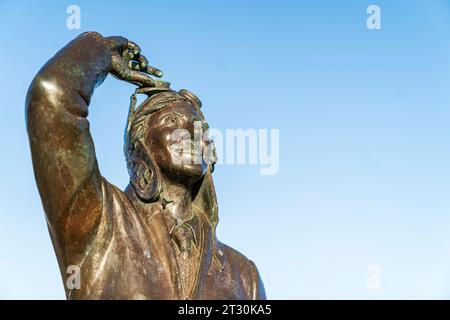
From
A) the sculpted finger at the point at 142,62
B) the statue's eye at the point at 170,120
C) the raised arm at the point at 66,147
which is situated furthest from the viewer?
the sculpted finger at the point at 142,62

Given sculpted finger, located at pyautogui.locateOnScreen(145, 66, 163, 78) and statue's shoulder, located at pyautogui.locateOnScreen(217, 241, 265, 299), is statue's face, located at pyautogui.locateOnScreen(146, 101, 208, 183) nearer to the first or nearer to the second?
sculpted finger, located at pyautogui.locateOnScreen(145, 66, 163, 78)

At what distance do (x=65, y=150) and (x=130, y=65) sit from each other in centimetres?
116

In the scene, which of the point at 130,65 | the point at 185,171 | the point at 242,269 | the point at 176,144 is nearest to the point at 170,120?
the point at 176,144

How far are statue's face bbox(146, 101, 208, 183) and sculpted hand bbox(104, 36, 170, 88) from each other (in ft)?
0.95

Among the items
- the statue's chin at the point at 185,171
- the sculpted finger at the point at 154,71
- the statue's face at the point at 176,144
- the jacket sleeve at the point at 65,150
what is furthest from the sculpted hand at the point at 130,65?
the statue's chin at the point at 185,171

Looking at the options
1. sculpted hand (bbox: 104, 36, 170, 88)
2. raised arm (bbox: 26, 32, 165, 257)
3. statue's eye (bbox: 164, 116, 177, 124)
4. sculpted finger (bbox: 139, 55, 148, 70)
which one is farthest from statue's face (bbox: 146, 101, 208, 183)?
raised arm (bbox: 26, 32, 165, 257)

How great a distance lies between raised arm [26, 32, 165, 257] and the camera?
692 centimetres

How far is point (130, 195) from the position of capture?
7641mm

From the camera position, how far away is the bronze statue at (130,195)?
22.9ft

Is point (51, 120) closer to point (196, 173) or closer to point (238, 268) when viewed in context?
point (196, 173)

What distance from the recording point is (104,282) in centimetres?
701

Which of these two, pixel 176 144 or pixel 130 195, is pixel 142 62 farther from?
pixel 130 195

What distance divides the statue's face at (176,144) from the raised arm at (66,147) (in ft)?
1.87

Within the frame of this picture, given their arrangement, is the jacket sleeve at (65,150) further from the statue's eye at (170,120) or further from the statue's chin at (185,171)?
the statue's eye at (170,120)
